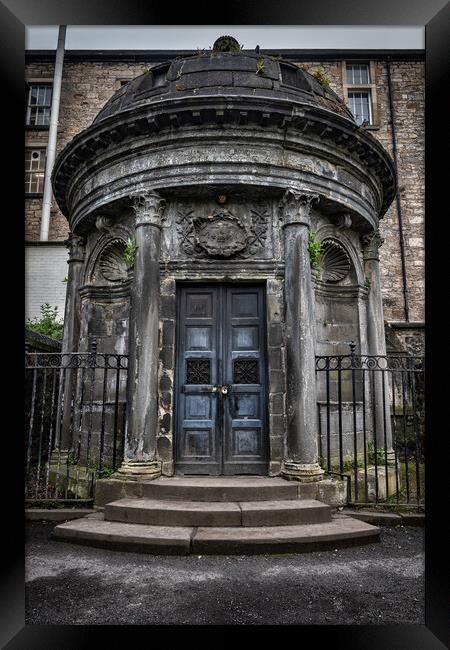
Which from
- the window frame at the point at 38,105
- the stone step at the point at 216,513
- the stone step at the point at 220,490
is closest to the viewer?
the stone step at the point at 216,513

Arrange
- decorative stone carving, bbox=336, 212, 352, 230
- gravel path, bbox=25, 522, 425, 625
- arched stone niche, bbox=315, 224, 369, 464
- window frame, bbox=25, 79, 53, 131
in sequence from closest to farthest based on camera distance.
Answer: gravel path, bbox=25, 522, 425, 625 < arched stone niche, bbox=315, 224, 369, 464 < decorative stone carving, bbox=336, 212, 352, 230 < window frame, bbox=25, 79, 53, 131

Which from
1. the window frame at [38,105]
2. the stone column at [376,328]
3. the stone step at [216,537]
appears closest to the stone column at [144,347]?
the stone step at [216,537]

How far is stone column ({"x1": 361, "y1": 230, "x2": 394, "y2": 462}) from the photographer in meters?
7.72

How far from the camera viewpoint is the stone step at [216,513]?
16.5ft

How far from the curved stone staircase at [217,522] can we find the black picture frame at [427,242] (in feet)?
8.26

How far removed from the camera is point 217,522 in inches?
198

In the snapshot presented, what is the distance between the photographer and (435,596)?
2188mm

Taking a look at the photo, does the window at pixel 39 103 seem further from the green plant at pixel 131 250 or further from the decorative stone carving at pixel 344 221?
the decorative stone carving at pixel 344 221

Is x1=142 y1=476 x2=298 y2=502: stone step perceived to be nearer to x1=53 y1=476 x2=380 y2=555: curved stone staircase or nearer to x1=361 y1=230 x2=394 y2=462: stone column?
x1=53 y1=476 x2=380 y2=555: curved stone staircase

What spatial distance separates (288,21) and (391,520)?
18.7ft

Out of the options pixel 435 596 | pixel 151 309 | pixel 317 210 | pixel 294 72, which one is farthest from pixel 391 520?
pixel 294 72

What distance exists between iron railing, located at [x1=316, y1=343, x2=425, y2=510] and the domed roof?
412 centimetres

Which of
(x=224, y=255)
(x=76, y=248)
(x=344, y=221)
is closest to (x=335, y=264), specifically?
(x=344, y=221)

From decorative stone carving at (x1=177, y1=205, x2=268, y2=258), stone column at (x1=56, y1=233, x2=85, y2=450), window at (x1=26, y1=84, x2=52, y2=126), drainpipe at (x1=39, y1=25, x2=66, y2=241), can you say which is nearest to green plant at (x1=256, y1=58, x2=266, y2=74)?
decorative stone carving at (x1=177, y1=205, x2=268, y2=258)
